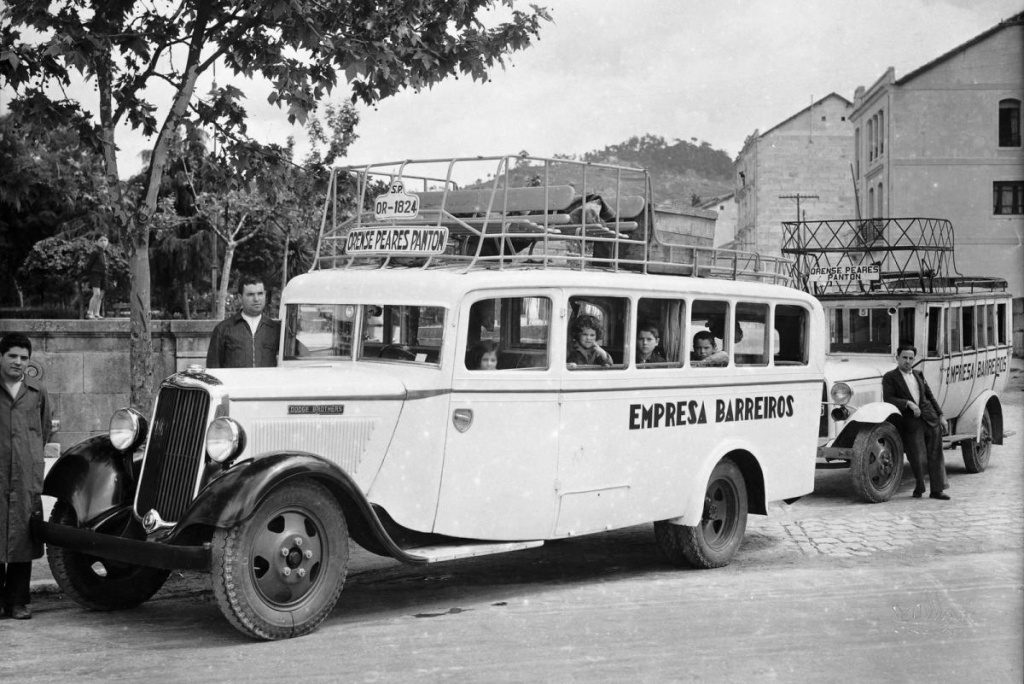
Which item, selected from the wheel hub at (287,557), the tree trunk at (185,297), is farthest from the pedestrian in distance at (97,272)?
the wheel hub at (287,557)

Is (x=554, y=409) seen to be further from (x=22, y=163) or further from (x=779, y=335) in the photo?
(x=22, y=163)

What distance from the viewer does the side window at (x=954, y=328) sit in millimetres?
14047

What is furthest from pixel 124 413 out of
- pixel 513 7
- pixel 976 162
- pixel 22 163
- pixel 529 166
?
pixel 976 162

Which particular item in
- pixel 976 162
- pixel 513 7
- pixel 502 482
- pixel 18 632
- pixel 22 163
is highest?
pixel 976 162

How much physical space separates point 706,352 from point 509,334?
1797mm

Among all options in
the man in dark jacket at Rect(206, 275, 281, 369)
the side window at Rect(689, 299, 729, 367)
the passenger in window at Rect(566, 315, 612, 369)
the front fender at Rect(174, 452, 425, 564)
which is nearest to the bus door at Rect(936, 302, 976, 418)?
the side window at Rect(689, 299, 729, 367)

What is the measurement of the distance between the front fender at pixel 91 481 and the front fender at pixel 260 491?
0.95m

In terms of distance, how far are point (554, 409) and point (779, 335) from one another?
2.89 meters

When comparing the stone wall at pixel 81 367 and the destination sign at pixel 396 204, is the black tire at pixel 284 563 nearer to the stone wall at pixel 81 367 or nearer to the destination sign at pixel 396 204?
the destination sign at pixel 396 204

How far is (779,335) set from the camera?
375 inches

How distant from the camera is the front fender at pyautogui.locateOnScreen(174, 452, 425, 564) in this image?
6.00 metres

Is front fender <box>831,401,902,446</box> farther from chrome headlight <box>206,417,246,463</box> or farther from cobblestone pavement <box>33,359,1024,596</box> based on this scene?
chrome headlight <box>206,417,246,463</box>

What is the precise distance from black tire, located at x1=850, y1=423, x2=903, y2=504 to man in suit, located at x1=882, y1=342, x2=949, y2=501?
152mm

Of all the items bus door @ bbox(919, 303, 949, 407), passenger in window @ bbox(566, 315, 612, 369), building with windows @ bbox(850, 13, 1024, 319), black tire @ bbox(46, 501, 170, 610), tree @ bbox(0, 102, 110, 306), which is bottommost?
black tire @ bbox(46, 501, 170, 610)
